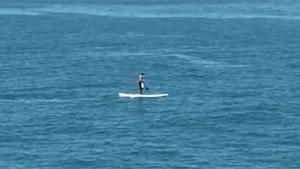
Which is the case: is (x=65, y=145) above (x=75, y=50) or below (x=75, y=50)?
below

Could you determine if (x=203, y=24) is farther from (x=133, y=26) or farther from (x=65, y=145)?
(x=65, y=145)

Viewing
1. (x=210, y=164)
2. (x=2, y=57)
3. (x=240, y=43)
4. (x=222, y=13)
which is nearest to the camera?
(x=210, y=164)

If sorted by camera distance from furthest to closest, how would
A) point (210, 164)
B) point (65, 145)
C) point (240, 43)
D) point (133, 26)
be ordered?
point (133, 26), point (240, 43), point (65, 145), point (210, 164)

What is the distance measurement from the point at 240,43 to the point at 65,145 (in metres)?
67.9

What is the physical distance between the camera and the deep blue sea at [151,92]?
3462 inches

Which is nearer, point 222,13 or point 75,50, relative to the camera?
point 75,50

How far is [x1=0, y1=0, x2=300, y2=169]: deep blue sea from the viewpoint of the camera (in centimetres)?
8794

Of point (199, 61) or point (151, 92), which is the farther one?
point (199, 61)

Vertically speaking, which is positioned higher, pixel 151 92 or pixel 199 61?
pixel 199 61

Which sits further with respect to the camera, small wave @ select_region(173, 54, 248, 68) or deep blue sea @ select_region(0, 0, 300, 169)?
small wave @ select_region(173, 54, 248, 68)

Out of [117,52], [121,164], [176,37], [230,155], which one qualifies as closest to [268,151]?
[230,155]

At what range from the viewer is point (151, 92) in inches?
4535

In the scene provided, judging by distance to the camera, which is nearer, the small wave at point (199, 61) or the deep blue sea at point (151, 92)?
the deep blue sea at point (151, 92)

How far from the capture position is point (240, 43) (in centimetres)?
15362
